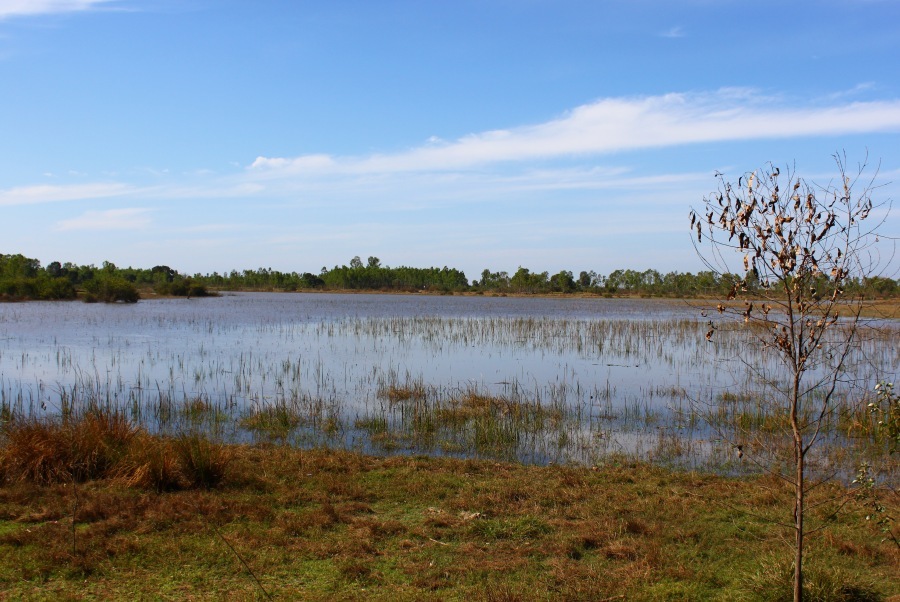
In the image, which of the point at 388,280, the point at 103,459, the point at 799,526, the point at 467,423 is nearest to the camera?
the point at 799,526

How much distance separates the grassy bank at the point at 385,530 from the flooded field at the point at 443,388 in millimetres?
1196

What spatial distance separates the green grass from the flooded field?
46.9 inches

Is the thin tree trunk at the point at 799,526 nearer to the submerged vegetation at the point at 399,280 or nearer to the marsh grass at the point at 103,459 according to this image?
the marsh grass at the point at 103,459

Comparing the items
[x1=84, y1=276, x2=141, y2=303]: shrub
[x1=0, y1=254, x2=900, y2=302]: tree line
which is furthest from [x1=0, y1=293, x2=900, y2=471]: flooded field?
[x1=0, y1=254, x2=900, y2=302]: tree line

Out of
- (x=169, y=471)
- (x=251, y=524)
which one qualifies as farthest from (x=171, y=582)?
(x=169, y=471)

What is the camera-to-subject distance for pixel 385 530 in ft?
20.9

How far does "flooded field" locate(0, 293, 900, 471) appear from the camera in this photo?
11.3 metres

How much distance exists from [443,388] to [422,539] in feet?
32.8

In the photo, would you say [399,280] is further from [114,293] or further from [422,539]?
[422,539]

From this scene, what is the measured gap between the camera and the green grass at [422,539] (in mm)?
5043

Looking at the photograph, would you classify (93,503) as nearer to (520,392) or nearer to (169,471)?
(169,471)

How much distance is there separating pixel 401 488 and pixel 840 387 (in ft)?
42.3

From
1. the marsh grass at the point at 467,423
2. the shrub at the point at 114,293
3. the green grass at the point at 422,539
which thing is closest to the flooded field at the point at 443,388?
the marsh grass at the point at 467,423

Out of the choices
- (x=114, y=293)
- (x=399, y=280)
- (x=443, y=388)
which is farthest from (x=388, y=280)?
(x=443, y=388)
